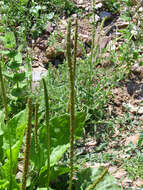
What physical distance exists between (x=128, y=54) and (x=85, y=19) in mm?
1196

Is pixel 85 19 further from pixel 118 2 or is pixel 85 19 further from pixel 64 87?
pixel 64 87

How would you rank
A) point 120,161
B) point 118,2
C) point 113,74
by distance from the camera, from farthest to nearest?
point 118,2 → point 113,74 → point 120,161

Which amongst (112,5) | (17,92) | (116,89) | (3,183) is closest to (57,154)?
(3,183)

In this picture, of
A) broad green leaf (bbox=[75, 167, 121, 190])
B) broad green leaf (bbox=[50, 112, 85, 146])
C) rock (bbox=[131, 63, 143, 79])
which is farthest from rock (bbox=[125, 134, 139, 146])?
rock (bbox=[131, 63, 143, 79])

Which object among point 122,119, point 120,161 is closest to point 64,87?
point 122,119

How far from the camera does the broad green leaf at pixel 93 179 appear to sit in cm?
226

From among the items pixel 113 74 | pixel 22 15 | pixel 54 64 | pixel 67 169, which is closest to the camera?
pixel 67 169

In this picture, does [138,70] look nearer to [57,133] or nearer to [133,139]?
[133,139]

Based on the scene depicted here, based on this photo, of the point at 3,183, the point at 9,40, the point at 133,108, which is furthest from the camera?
the point at 133,108

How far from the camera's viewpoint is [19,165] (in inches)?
105

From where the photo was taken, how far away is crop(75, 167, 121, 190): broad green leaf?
2.26m

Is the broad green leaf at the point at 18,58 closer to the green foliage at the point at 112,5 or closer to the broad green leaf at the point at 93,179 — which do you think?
the broad green leaf at the point at 93,179

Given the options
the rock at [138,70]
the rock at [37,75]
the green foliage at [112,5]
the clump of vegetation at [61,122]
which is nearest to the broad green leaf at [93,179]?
the clump of vegetation at [61,122]

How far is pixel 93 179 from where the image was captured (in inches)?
92.7
